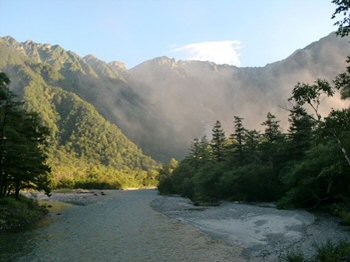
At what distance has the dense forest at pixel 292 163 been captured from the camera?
21.4 meters

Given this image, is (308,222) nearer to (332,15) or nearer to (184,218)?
(184,218)

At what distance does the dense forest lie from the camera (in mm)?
21438

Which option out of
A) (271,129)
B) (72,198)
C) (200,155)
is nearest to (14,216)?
(271,129)

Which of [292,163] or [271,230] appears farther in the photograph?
[292,163]

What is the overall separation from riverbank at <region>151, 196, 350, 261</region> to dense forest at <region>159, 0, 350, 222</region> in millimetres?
Answer: 2897

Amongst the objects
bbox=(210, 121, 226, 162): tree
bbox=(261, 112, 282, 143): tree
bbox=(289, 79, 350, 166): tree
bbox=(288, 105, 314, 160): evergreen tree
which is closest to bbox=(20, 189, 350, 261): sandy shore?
bbox=(289, 79, 350, 166): tree

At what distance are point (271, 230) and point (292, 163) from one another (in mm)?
25770

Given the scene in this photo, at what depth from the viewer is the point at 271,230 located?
37.6 metres

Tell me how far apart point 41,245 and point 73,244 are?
266cm

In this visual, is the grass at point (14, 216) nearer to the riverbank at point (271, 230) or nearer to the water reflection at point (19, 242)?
the water reflection at point (19, 242)

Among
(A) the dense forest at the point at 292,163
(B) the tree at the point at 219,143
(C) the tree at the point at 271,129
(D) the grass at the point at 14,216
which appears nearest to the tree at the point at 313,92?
(A) the dense forest at the point at 292,163

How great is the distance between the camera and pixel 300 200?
5275cm

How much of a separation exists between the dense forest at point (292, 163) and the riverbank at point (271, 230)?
2.90 metres

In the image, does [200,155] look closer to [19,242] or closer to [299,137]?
[299,137]
